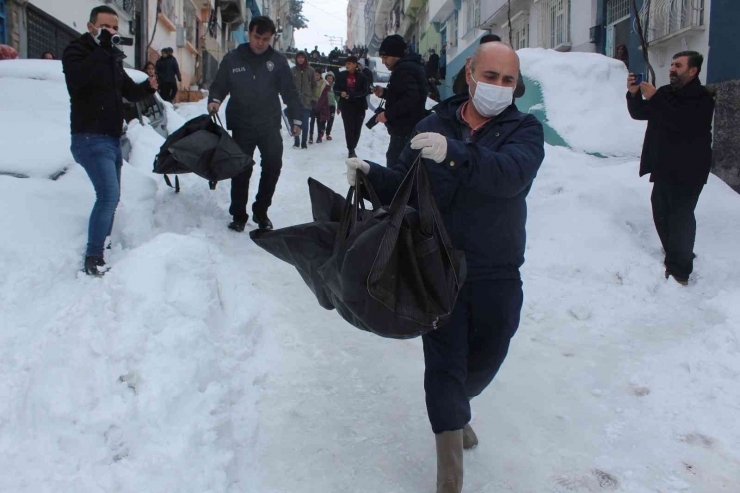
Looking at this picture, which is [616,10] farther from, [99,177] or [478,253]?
[478,253]

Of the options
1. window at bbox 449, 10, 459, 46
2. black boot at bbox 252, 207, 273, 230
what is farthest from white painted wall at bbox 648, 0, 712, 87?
window at bbox 449, 10, 459, 46

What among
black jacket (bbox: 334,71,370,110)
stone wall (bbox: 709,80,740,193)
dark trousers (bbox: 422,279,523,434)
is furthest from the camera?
black jacket (bbox: 334,71,370,110)

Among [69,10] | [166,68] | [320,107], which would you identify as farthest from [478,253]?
[166,68]

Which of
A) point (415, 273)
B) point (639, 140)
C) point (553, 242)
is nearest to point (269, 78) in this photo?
point (553, 242)

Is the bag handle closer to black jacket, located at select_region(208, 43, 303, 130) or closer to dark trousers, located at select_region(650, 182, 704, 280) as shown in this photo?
black jacket, located at select_region(208, 43, 303, 130)

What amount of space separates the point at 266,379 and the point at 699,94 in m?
4.22

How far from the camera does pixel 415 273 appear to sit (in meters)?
2.14

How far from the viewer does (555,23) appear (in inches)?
653

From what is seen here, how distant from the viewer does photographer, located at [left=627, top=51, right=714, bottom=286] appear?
539cm

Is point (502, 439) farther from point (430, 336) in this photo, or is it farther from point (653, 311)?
point (653, 311)

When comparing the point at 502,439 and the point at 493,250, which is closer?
the point at 493,250

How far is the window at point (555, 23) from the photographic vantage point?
15.6 meters

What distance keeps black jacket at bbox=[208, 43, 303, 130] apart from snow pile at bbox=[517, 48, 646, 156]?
5301mm

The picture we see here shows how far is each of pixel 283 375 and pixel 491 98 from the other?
1.88 metres
